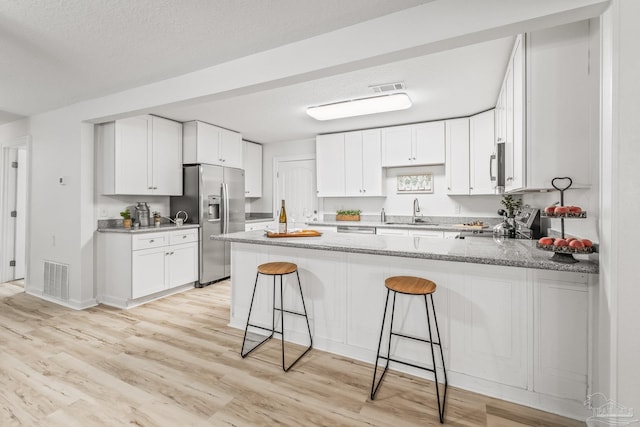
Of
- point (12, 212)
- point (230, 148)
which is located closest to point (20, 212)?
point (12, 212)

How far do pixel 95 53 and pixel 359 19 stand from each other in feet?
6.81

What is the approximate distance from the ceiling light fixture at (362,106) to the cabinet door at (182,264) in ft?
8.17

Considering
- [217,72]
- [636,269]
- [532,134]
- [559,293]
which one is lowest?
[559,293]

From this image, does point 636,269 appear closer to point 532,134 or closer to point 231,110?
point 532,134

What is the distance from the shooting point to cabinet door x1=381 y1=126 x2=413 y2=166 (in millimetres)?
4633

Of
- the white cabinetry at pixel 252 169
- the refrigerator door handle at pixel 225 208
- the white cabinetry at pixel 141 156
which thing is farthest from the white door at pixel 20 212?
the white cabinetry at pixel 252 169

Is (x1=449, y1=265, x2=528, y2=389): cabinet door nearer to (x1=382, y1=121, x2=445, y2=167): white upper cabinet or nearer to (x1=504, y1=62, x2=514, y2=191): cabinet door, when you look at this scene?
(x1=504, y1=62, x2=514, y2=191): cabinet door

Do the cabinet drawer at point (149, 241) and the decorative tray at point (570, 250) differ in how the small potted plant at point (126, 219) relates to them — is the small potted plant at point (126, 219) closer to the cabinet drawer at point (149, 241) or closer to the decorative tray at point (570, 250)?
the cabinet drawer at point (149, 241)

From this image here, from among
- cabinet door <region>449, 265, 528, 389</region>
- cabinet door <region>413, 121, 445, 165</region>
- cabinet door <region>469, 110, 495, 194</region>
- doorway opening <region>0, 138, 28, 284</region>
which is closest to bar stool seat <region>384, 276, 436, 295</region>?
cabinet door <region>449, 265, 528, 389</region>

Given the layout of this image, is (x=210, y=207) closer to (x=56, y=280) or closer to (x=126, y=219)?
(x=126, y=219)

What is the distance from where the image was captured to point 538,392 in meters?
1.85

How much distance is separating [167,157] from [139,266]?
1576mm

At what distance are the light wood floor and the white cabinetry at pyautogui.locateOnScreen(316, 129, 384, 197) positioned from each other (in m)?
2.91

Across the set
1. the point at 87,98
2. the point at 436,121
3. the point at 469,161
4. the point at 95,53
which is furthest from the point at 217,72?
the point at 469,161
